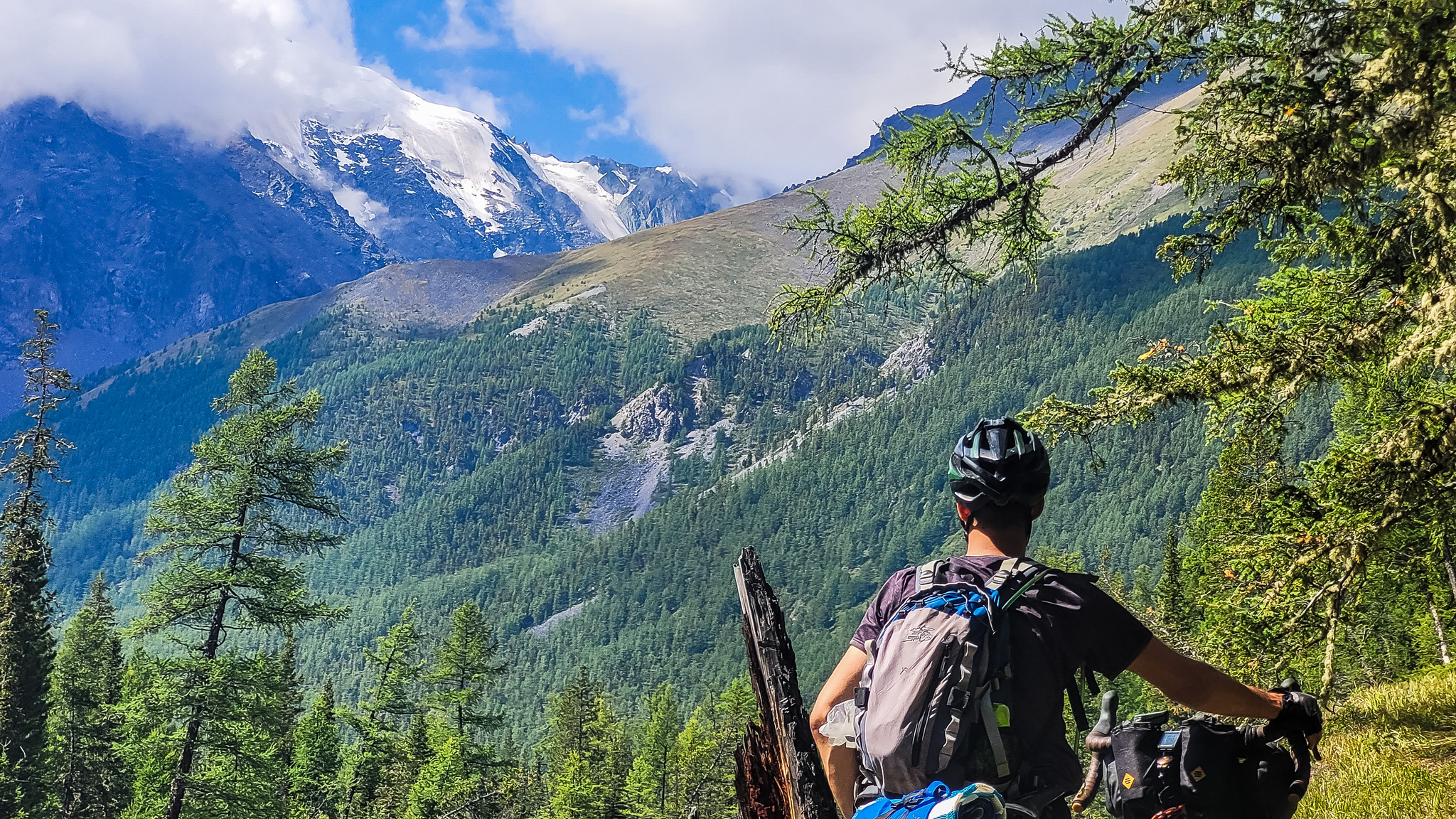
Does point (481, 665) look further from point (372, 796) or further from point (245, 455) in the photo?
point (245, 455)

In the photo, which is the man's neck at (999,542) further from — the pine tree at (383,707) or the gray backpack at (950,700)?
the pine tree at (383,707)

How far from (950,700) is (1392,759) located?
6.06m

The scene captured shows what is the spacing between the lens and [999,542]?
318cm

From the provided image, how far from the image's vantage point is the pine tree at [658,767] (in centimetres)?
5100

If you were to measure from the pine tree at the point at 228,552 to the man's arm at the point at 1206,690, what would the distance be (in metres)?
19.6

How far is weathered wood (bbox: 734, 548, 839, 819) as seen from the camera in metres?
3.63

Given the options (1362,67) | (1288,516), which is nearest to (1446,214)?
(1362,67)

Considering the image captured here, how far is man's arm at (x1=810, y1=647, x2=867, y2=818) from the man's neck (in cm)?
51

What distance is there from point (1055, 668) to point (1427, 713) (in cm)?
714

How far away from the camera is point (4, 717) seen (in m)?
33.8

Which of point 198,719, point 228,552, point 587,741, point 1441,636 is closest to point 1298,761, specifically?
point 1441,636

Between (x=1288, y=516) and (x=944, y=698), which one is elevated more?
(x=944, y=698)

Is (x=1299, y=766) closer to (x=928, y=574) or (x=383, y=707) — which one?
(x=928, y=574)

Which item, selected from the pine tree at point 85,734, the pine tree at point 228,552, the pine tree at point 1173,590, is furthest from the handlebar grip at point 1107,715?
the pine tree at point 85,734
